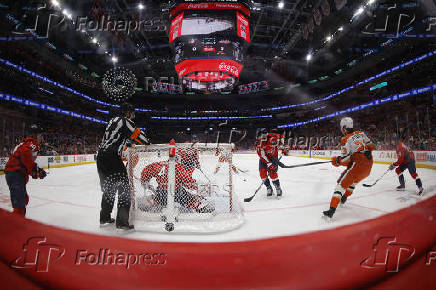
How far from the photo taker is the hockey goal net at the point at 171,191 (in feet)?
8.11

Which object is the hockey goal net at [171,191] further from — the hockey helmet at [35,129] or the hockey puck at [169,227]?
the hockey helmet at [35,129]

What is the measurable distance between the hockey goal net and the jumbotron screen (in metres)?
8.46

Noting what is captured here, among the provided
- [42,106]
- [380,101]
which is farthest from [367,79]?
[42,106]

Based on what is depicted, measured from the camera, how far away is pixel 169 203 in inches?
96.2

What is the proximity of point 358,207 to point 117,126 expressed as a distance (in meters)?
4.12

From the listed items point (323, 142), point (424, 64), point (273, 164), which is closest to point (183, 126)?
point (323, 142)

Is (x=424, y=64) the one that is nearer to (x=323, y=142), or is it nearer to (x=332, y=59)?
(x=332, y=59)

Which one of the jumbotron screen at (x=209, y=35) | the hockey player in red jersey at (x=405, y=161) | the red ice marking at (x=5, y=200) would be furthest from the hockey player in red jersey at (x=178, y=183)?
the jumbotron screen at (x=209, y=35)

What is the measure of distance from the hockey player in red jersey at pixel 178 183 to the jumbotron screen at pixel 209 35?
8.55 metres

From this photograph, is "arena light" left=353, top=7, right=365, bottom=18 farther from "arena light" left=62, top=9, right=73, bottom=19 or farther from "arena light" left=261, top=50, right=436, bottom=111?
"arena light" left=62, top=9, right=73, bottom=19

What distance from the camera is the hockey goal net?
2471mm

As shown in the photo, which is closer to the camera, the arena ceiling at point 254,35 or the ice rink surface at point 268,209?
the ice rink surface at point 268,209

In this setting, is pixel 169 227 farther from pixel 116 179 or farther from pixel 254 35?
pixel 254 35

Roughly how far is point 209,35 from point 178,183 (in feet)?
29.7
